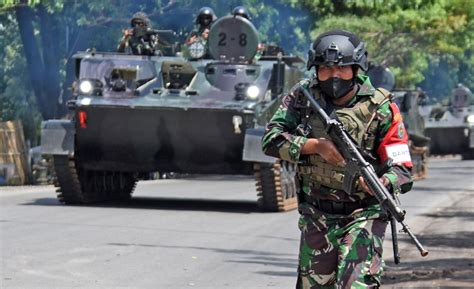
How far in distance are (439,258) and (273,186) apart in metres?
5.17

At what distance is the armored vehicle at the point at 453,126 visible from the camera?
4322 centimetres

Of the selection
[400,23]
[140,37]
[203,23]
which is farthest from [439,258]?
[400,23]

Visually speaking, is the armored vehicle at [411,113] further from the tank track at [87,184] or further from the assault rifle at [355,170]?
the assault rifle at [355,170]

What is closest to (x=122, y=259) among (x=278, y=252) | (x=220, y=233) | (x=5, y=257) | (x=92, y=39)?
(x=5, y=257)

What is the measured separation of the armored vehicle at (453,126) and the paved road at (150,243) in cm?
2138

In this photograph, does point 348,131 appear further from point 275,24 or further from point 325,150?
point 275,24

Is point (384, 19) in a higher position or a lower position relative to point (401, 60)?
higher

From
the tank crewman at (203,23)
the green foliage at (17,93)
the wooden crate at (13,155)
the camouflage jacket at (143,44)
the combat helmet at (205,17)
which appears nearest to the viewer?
the camouflage jacket at (143,44)

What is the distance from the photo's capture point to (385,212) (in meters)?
6.07

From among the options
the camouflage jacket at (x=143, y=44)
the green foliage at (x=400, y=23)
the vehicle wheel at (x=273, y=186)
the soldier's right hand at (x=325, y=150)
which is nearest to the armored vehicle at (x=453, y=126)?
the green foliage at (x=400, y=23)

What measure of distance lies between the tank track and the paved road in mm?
283

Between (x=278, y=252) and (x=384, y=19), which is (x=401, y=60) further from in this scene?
(x=278, y=252)

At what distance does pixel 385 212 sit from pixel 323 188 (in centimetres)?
45

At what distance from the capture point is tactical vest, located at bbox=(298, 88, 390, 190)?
6.35 m
